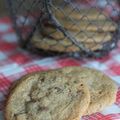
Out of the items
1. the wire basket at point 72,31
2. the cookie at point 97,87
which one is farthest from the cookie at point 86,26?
the cookie at point 97,87

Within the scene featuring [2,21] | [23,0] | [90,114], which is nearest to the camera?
[90,114]

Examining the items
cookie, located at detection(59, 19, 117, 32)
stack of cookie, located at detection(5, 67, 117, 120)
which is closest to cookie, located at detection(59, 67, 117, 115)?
stack of cookie, located at detection(5, 67, 117, 120)

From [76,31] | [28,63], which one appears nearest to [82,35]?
[76,31]

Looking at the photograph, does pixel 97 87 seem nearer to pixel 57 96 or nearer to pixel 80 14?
pixel 57 96

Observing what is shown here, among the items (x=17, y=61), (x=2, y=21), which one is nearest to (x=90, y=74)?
(x=17, y=61)

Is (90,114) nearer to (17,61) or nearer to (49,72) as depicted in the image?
(49,72)

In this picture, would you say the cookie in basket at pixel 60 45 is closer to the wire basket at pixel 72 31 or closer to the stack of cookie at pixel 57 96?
the wire basket at pixel 72 31

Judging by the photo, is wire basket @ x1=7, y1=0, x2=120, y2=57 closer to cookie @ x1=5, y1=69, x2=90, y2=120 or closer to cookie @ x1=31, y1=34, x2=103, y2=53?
cookie @ x1=31, y1=34, x2=103, y2=53
